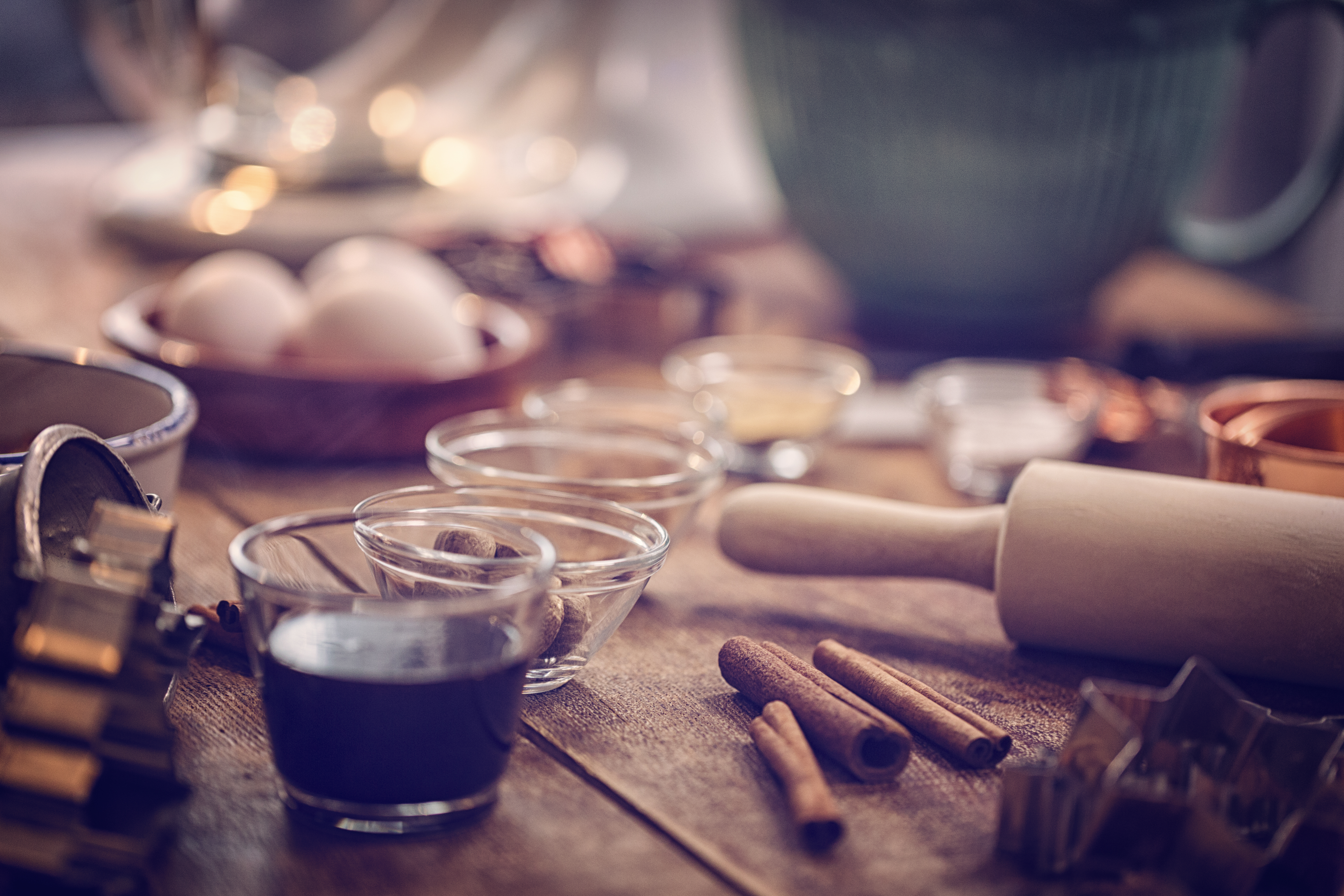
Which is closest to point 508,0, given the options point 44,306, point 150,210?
point 150,210

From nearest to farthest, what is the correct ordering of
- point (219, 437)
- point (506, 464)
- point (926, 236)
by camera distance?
1. point (506, 464)
2. point (219, 437)
3. point (926, 236)

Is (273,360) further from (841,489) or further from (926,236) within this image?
(926,236)

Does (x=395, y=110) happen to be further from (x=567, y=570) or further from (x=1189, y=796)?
(x=1189, y=796)

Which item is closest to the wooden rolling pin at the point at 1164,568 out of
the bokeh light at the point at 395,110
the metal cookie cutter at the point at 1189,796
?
the metal cookie cutter at the point at 1189,796

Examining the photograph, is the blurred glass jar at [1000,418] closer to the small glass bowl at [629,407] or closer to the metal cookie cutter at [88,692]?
the small glass bowl at [629,407]

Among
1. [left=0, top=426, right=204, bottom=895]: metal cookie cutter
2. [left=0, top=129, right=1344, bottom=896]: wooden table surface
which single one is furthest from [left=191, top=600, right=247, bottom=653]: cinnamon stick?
[left=0, top=426, right=204, bottom=895]: metal cookie cutter

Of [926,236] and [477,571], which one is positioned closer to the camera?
[477,571]
